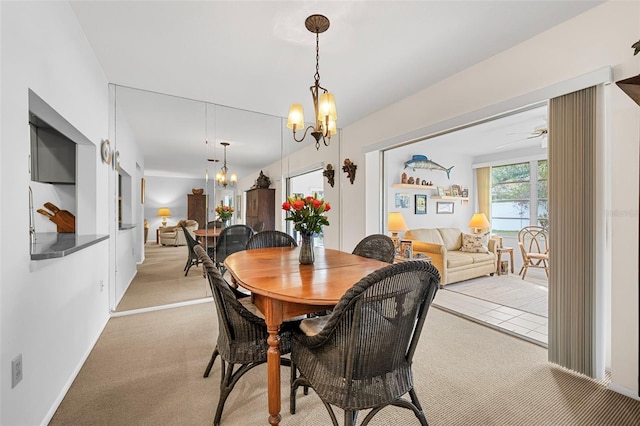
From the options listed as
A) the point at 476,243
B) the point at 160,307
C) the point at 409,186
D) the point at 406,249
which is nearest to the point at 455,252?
the point at 476,243

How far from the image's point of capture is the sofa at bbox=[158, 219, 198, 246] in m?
3.66

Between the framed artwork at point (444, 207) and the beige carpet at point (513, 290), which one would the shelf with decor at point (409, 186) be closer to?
the framed artwork at point (444, 207)

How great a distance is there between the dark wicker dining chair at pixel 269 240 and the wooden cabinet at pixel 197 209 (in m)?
1.14

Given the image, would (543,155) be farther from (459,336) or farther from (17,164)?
(17,164)

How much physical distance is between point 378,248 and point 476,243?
3.58 metres

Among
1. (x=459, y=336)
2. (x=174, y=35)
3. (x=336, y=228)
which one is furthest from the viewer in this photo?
(x=336, y=228)

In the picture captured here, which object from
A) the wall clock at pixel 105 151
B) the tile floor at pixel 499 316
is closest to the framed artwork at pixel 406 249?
the tile floor at pixel 499 316

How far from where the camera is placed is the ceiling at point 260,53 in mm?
2012

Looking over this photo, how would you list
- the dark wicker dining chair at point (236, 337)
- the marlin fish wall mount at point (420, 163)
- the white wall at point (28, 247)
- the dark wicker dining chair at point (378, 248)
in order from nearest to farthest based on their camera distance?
the white wall at point (28, 247) < the dark wicker dining chair at point (236, 337) < the dark wicker dining chair at point (378, 248) < the marlin fish wall mount at point (420, 163)

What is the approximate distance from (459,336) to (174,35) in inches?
142

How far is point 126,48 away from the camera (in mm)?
2469

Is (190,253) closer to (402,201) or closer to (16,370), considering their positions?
(16,370)

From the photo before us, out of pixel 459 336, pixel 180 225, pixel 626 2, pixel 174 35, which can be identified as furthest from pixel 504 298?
pixel 174 35

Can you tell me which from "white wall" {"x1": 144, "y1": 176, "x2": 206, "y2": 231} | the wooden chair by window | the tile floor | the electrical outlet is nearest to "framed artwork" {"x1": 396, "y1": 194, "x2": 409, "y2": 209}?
the tile floor
